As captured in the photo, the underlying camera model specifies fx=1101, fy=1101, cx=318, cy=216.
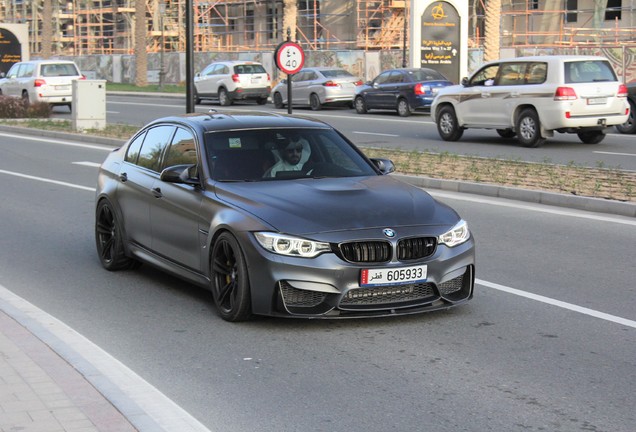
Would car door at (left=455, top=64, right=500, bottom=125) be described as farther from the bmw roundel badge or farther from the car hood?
the bmw roundel badge

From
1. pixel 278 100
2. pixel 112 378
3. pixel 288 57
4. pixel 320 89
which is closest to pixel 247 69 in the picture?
pixel 278 100

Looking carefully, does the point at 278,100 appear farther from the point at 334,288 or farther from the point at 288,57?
the point at 334,288

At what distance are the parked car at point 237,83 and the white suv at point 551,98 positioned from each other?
20.2 metres

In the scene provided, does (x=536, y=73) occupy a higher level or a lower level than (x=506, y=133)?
higher

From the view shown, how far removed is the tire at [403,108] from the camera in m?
34.2

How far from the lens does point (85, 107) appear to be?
1084 inches

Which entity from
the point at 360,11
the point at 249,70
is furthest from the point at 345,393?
the point at 360,11

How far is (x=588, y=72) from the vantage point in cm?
2217

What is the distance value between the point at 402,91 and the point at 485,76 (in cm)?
1057

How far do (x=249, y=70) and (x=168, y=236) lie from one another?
35030 mm

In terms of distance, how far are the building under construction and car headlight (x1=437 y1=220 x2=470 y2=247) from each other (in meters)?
38.9

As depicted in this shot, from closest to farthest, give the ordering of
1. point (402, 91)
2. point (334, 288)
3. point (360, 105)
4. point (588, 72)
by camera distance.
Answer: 1. point (334, 288)
2. point (588, 72)
3. point (402, 91)
4. point (360, 105)

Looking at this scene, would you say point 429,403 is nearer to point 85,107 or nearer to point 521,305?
point 521,305

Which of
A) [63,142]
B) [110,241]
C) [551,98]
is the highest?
[551,98]
